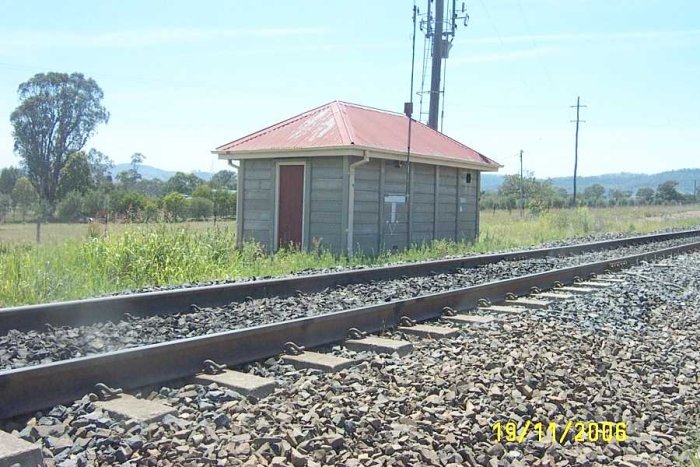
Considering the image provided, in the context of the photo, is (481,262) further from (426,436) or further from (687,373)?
(426,436)

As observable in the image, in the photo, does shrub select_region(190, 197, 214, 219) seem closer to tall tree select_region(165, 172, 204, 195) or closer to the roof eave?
the roof eave

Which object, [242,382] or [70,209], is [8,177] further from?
[242,382]

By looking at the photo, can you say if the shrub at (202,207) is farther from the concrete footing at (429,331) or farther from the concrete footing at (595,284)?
the concrete footing at (429,331)

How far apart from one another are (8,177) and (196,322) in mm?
65097

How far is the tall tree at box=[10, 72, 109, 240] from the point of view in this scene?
204 feet

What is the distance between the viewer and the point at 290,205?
1585cm

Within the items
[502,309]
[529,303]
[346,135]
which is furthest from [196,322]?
[346,135]

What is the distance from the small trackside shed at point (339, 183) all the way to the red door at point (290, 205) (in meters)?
0.02

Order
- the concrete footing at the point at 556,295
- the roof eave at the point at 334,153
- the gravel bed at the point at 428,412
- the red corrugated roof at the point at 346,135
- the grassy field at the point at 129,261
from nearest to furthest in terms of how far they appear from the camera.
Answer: the gravel bed at the point at 428,412
the grassy field at the point at 129,261
the concrete footing at the point at 556,295
the roof eave at the point at 334,153
the red corrugated roof at the point at 346,135

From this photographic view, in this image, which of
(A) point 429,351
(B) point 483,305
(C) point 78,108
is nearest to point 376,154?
(B) point 483,305

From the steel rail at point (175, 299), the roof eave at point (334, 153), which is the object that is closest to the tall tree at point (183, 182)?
the roof eave at point (334, 153)

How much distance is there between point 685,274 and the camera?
1172 cm

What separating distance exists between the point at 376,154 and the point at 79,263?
7.20 metres

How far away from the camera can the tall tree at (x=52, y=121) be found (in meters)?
62.2
